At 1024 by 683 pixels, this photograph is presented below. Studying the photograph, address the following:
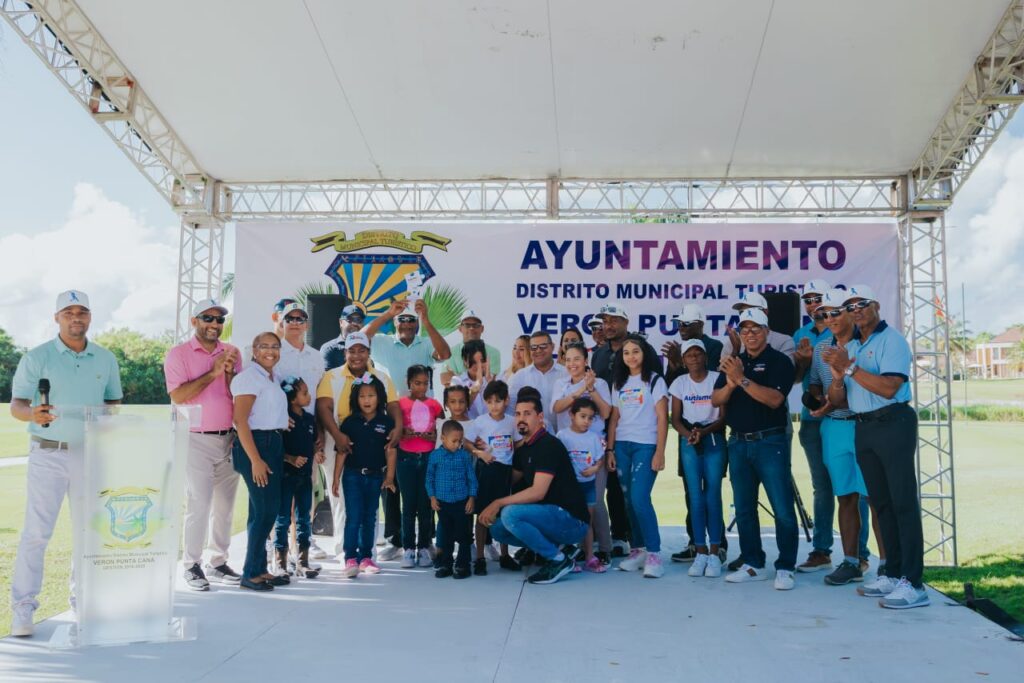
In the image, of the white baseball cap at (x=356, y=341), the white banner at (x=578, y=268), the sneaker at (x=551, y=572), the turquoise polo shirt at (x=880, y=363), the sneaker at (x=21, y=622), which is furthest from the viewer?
the white banner at (x=578, y=268)

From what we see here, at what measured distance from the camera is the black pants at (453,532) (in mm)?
4754

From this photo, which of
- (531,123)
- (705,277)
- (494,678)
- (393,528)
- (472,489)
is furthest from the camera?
(705,277)

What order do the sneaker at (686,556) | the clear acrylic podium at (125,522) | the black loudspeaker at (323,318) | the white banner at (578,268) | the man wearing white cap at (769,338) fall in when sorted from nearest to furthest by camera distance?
the clear acrylic podium at (125,522) < the man wearing white cap at (769,338) < the sneaker at (686,556) < the black loudspeaker at (323,318) < the white banner at (578,268)

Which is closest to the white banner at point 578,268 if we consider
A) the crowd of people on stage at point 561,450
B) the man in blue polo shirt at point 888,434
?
the crowd of people on stage at point 561,450

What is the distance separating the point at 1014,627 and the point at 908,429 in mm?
1015

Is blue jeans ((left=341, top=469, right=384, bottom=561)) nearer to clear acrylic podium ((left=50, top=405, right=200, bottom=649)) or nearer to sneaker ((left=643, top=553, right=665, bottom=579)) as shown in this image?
clear acrylic podium ((left=50, top=405, right=200, bottom=649))

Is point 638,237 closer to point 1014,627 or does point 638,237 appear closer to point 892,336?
point 892,336

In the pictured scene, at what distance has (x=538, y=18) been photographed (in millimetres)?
5094

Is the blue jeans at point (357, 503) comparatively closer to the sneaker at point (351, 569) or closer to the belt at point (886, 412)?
the sneaker at point (351, 569)

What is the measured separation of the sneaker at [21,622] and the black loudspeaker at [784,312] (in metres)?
5.06

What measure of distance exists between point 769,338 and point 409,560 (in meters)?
2.79

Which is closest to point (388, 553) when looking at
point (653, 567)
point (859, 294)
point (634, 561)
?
point (634, 561)

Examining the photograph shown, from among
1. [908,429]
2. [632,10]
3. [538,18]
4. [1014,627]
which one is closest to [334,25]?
[538,18]

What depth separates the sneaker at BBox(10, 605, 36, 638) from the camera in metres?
3.49
